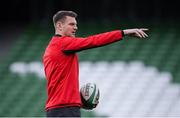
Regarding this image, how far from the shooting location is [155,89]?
10953mm

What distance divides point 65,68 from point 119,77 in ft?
20.1

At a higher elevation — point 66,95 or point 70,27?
point 70,27

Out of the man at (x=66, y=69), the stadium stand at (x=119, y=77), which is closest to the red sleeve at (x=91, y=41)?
the man at (x=66, y=69)

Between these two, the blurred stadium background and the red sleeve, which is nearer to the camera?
the red sleeve

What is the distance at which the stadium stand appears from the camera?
35.2 feet

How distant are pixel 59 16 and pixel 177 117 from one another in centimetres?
497

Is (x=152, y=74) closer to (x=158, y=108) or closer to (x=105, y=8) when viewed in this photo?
(x=158, y=108)

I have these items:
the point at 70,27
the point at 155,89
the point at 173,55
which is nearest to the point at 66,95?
the point at 70,27

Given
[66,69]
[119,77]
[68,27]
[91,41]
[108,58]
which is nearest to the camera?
[91,41]

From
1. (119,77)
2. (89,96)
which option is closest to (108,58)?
(119,77)

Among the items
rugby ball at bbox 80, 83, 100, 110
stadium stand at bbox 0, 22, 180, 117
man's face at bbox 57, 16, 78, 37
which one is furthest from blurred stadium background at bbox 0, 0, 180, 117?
man's face at bbox 57, 16, 78, 37

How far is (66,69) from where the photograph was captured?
5.32 metres

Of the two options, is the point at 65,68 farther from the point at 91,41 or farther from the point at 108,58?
the point at 108,58

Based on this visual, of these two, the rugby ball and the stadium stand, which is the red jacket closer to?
the rugby ball
